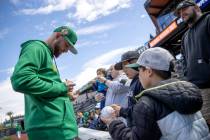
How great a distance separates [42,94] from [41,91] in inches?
1.0

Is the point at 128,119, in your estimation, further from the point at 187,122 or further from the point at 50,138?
the point at 187,122

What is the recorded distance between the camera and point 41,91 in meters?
2.28

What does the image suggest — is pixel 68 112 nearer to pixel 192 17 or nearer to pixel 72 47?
pixel 72 47

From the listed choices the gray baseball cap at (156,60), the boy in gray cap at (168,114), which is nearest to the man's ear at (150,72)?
the gray baseball cap at (156,60)

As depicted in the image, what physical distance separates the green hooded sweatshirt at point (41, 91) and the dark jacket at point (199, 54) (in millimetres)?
1723

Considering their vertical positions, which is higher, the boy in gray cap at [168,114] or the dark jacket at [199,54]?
the dark jacket at [199,54]

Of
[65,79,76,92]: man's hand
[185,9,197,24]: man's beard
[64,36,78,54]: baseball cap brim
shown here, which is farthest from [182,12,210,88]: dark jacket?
[65,79,76,92]: man's hand

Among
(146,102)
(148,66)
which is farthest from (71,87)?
(146,102)

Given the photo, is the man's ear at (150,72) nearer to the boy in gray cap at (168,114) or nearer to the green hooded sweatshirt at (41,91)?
the boy in gray cap at (168,114)

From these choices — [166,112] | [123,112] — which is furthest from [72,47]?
[166,112]

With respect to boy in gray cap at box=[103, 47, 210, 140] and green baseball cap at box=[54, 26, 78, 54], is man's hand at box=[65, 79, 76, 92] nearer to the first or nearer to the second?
green baseball cap at box=[54, 26, 78, 54]

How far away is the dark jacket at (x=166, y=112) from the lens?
1.82 metres

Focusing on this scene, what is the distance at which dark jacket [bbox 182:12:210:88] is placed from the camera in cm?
339

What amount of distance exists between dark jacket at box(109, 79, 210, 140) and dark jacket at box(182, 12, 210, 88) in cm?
156
